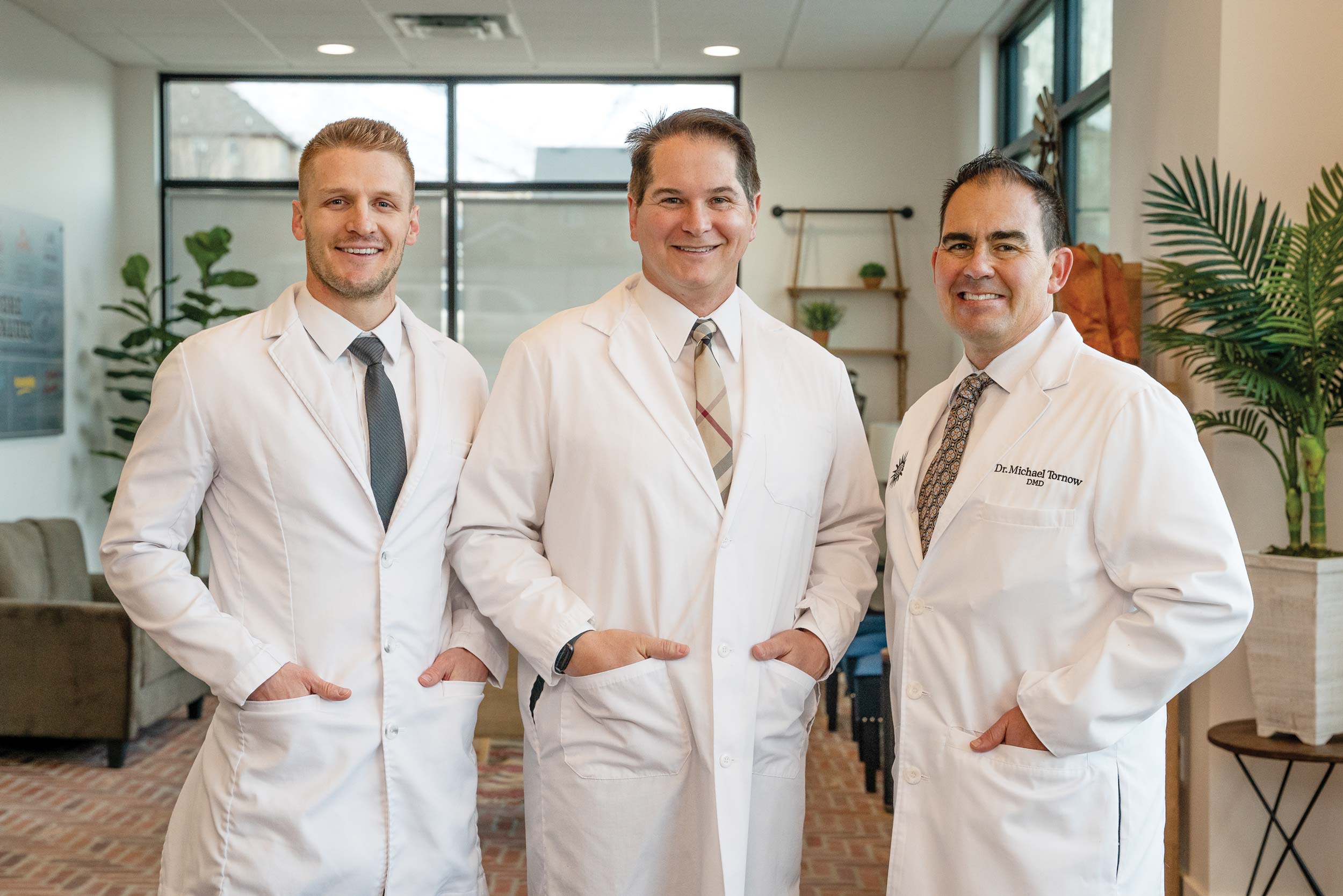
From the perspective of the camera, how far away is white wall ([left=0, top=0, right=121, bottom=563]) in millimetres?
5566

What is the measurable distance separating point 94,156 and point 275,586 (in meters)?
5.78

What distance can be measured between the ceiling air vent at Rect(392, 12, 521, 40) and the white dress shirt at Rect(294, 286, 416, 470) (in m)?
4.26

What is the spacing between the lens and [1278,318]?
2.58m

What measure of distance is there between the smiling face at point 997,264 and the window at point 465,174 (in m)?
5.22

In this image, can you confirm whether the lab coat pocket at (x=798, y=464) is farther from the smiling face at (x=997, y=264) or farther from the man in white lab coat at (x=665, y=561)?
the smiling face at (x=997, y=264)

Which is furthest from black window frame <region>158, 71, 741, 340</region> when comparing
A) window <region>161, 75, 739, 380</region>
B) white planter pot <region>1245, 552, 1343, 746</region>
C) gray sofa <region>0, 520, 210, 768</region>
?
white planter pot <region>1245, 552, 1343, 746</region>

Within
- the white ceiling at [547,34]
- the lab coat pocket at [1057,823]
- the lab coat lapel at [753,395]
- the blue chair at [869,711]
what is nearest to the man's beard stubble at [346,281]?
the lab coat lapel at [753,395]

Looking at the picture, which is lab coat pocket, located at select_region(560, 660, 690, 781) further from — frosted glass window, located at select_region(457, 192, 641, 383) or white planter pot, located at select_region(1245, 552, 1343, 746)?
frosted glass window, located at select_region(457, 192, 641, 383)

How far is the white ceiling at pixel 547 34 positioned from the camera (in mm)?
5531

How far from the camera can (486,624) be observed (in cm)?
193

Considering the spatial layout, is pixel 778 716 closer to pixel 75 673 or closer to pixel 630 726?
pixel 630 726

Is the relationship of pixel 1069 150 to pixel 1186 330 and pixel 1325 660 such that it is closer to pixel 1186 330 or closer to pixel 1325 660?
pixel 1186 330

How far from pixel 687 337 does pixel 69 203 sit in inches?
217

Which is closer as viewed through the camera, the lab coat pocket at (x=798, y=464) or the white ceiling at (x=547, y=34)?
the lab coat pocket at (x=798, y=464)
